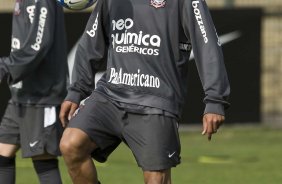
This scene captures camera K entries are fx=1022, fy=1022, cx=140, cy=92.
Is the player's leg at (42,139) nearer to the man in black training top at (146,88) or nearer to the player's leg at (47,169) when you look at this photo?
the player's leg at (47,169)

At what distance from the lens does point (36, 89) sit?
26.4 feet

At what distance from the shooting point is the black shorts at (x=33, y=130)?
797 centimetres

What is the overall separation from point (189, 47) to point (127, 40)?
0.41 m

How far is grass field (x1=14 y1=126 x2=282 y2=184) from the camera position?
396 inches

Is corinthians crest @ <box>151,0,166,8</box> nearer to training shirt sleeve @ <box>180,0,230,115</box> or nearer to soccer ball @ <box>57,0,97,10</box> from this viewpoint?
training shirt sleeve @ <box>180,0,230,115</box>

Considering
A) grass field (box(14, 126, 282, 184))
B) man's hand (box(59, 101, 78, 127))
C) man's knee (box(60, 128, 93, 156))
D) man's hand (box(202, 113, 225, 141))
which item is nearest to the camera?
man's hand (box(202, 113, 225, 141))

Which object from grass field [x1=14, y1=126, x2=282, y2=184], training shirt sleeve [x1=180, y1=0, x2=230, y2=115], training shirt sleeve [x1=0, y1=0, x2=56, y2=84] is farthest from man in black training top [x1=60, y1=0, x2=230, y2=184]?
grass field [x1=14, y1=126, x2=282, y2=184]

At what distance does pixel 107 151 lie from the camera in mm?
6684

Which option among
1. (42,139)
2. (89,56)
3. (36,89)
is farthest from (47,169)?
(89,56)

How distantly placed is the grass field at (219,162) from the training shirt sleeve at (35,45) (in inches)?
85.4

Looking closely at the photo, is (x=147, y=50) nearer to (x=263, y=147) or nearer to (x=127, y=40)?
(x=127, y=40)

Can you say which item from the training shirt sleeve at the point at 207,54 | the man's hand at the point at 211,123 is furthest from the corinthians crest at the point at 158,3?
the man's hand at the point at 211,123

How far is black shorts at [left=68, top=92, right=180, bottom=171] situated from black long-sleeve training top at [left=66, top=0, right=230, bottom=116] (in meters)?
0.09

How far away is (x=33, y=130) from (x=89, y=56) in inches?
54.0
